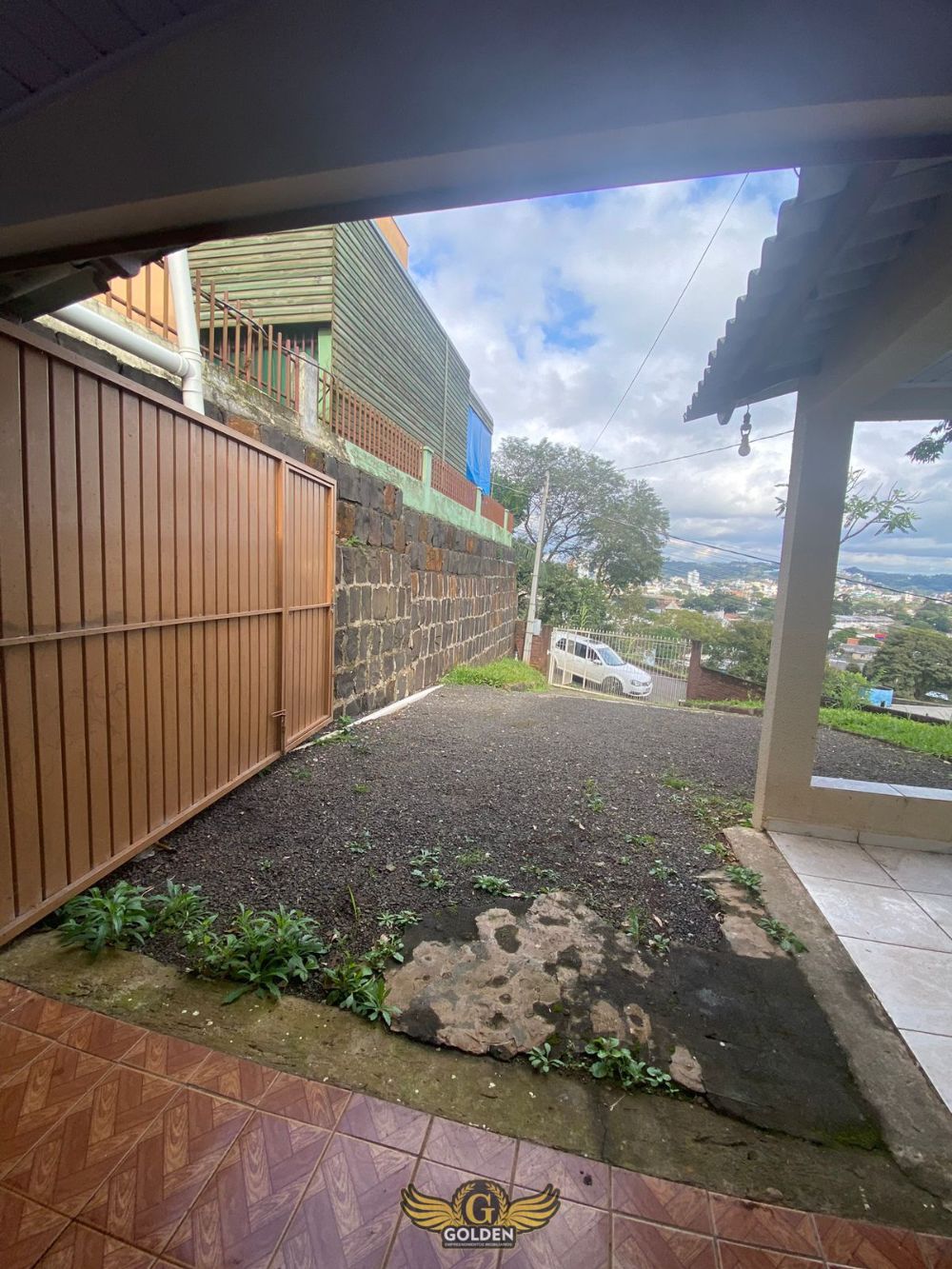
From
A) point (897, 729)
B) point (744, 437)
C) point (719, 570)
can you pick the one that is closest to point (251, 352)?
point (744, 437)

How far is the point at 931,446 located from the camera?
395 cm

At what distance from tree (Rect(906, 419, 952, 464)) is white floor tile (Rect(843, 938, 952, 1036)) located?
3715 mm

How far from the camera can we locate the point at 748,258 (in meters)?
2.21

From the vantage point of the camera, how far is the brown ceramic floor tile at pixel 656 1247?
974 mm

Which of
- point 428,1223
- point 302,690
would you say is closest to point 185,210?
point 428,1223

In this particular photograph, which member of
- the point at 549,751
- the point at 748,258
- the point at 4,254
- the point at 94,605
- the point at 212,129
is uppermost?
the point at 748,258

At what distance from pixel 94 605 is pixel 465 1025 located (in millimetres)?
1949

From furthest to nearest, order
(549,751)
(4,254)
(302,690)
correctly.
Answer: (549,751) → (302,690) → (4,254)

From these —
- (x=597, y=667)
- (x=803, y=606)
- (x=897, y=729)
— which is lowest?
(x=597, y=667)

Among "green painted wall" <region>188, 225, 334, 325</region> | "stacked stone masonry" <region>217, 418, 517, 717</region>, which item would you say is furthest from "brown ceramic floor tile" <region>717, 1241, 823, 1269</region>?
"green painted wall" <region>188, 225, 334, 325</region>

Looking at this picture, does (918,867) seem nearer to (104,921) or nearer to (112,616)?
(104,921)

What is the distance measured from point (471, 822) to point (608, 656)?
11119 mm

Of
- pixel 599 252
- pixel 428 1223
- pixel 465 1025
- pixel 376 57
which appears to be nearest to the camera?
pixel 376 57

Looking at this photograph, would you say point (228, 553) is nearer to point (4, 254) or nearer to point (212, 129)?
point (4, 254)
